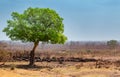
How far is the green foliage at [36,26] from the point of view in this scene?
4662 centimetres

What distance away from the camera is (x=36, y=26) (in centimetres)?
4669

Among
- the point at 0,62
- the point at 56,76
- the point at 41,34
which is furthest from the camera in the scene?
the point at 0,62

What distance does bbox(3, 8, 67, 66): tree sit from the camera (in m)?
46.6

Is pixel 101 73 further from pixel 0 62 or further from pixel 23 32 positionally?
pixel 0 62

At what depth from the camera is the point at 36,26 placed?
1838 inches

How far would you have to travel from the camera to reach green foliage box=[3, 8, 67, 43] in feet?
153

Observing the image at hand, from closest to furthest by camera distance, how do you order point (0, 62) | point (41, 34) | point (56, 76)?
point (56, 76), point (41, 34), point (0, 62)

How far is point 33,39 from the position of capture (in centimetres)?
4700

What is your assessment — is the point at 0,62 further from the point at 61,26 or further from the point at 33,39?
the point at 61,26

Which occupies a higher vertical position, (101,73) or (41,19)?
(41,19)

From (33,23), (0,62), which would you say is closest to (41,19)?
(33,23)

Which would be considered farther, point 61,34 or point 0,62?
point 0,62

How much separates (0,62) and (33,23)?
8780 mm

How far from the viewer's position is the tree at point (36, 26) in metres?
46.6
